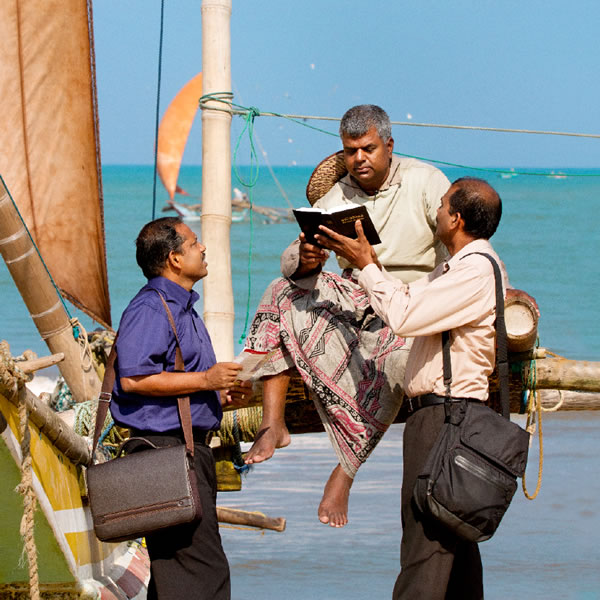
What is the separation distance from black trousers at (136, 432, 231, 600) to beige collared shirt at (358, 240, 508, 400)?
88cm

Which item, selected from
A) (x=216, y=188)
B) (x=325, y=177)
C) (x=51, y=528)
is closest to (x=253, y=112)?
(x=216, y=188)

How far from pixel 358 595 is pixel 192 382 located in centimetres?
290

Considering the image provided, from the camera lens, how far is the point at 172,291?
4.08 m

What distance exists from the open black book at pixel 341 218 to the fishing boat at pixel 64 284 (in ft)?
2.90

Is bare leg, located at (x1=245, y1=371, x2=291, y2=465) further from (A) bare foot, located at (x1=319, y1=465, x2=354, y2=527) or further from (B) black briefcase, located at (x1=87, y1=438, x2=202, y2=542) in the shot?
(B) black briefcase, located at (x1=87, y1=438, x2=202, y2=542)

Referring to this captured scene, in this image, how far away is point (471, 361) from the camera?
3.97 meters

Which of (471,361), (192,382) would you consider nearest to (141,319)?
(192,382)

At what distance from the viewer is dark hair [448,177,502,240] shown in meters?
4.04

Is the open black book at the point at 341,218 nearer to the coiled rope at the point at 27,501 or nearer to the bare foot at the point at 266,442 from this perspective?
the bare foot at the point at 266,442

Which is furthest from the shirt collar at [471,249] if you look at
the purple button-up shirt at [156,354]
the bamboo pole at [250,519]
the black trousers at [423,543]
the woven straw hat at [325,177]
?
the bamboo pole at [250,519]

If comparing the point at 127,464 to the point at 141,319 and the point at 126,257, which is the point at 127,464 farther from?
the point at 126,257

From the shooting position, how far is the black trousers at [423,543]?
13.0 ft

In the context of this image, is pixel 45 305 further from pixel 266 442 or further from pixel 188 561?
pixel 188 561

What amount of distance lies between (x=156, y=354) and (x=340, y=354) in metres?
1.13
